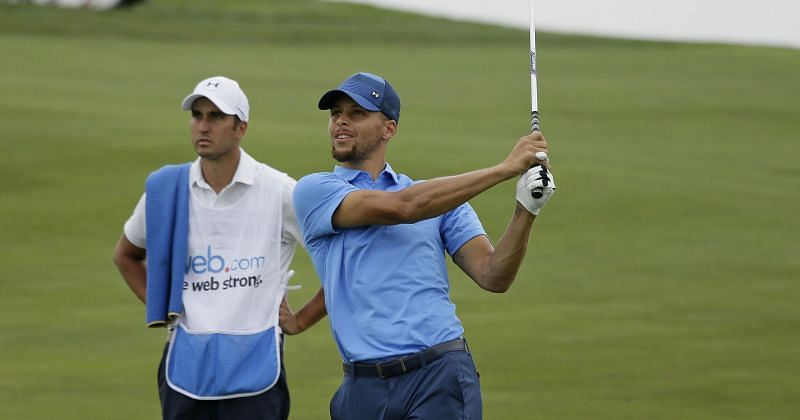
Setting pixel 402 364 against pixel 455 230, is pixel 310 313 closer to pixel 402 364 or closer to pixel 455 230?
pixel 455 230

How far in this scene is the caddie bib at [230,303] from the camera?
7.14 meters

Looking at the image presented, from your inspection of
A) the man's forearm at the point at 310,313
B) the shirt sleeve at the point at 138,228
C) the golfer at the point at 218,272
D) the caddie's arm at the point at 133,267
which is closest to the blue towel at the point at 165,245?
the golfer at the point at 218,272

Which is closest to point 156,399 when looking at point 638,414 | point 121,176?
point 638,414

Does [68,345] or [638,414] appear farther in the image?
[68,345]

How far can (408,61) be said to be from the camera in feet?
125

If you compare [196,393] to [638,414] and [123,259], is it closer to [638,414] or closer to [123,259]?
[123,259]

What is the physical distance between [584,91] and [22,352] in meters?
21.8

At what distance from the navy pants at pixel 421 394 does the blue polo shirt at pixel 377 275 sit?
10 centimetres

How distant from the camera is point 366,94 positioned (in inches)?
246

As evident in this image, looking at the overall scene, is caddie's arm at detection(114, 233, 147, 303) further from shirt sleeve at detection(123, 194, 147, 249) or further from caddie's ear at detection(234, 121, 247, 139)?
caddie's ear at detection(234, 121, 247, 139)

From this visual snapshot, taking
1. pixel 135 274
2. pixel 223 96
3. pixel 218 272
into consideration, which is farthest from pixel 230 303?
pixel 223 96

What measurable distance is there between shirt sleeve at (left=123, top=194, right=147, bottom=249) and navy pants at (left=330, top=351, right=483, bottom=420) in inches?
74.3

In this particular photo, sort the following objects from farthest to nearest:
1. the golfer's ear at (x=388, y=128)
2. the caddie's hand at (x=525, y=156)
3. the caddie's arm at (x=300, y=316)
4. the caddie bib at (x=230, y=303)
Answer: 1. the caddie's arm at (x=300, y=316)
2. the caddie bib at (x=230, y=303)
3. the golfer's ear at (x=388, y=128)
4. the caddie's hand at (x=525, y=156)

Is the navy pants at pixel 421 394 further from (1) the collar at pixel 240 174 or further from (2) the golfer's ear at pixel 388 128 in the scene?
(1) the collar at pixel 240 174
